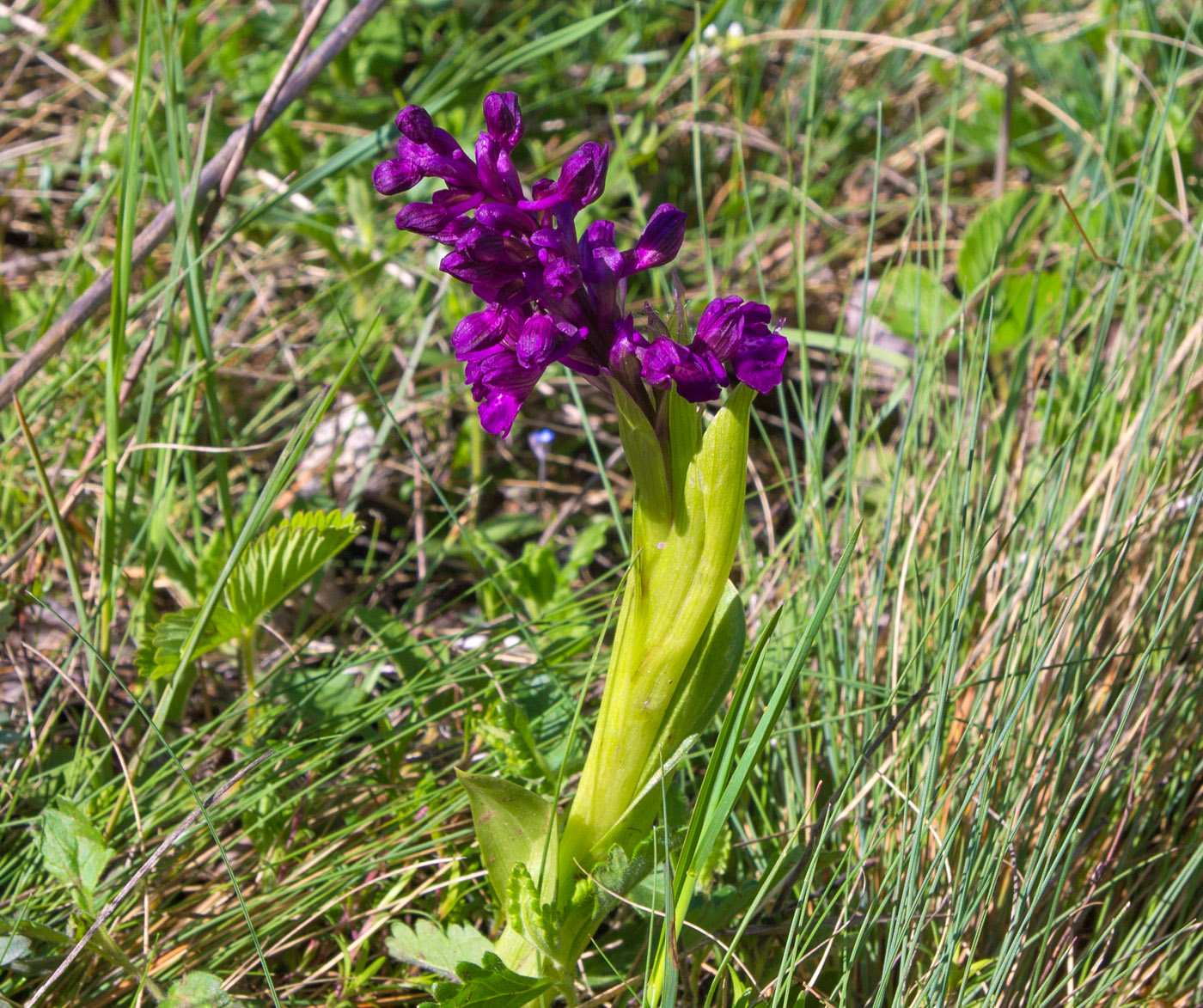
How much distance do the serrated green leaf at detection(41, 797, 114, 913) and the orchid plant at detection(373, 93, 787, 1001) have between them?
1.71 feet

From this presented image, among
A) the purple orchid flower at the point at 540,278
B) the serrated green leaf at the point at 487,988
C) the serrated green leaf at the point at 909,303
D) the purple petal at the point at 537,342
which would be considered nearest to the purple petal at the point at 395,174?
the purple orchid flower at the point at 540,278

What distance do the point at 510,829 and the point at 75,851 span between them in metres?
0.58

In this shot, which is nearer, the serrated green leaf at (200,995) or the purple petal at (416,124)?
the purple petal at (416,124)

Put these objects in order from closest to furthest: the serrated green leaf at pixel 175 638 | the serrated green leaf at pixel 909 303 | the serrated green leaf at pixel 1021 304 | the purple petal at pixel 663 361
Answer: the purple petal at pixel 663 361 < the serrated green leaf at pixel 175 638 < the serrated green leaf at pixel 1021 304 < the serrated green leaf at pixel 909 303

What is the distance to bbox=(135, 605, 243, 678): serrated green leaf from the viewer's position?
1.40 metres

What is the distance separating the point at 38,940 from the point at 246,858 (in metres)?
0.28

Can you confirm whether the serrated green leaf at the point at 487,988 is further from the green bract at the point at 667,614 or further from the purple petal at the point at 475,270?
the purple petal at the point at 475,270

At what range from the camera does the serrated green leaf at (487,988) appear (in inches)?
41.1

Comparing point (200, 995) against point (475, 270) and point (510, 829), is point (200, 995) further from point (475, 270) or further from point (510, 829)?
point (475, 270)

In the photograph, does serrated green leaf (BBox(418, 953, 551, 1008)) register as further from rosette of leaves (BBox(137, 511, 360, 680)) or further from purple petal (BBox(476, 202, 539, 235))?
purple petal (BBox(476, 202, 539, 235))

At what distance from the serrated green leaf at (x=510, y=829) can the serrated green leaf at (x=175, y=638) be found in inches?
21.4

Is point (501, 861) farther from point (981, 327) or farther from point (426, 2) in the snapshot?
point (426, 2)

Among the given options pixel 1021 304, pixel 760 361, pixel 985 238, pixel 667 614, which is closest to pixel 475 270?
pixel 760 361

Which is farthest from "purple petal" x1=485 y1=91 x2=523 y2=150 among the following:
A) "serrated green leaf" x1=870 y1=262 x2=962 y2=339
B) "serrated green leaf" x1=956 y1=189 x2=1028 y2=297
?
"serrated green leaf" x1=956 y1=189 x2=1028 y2=297
